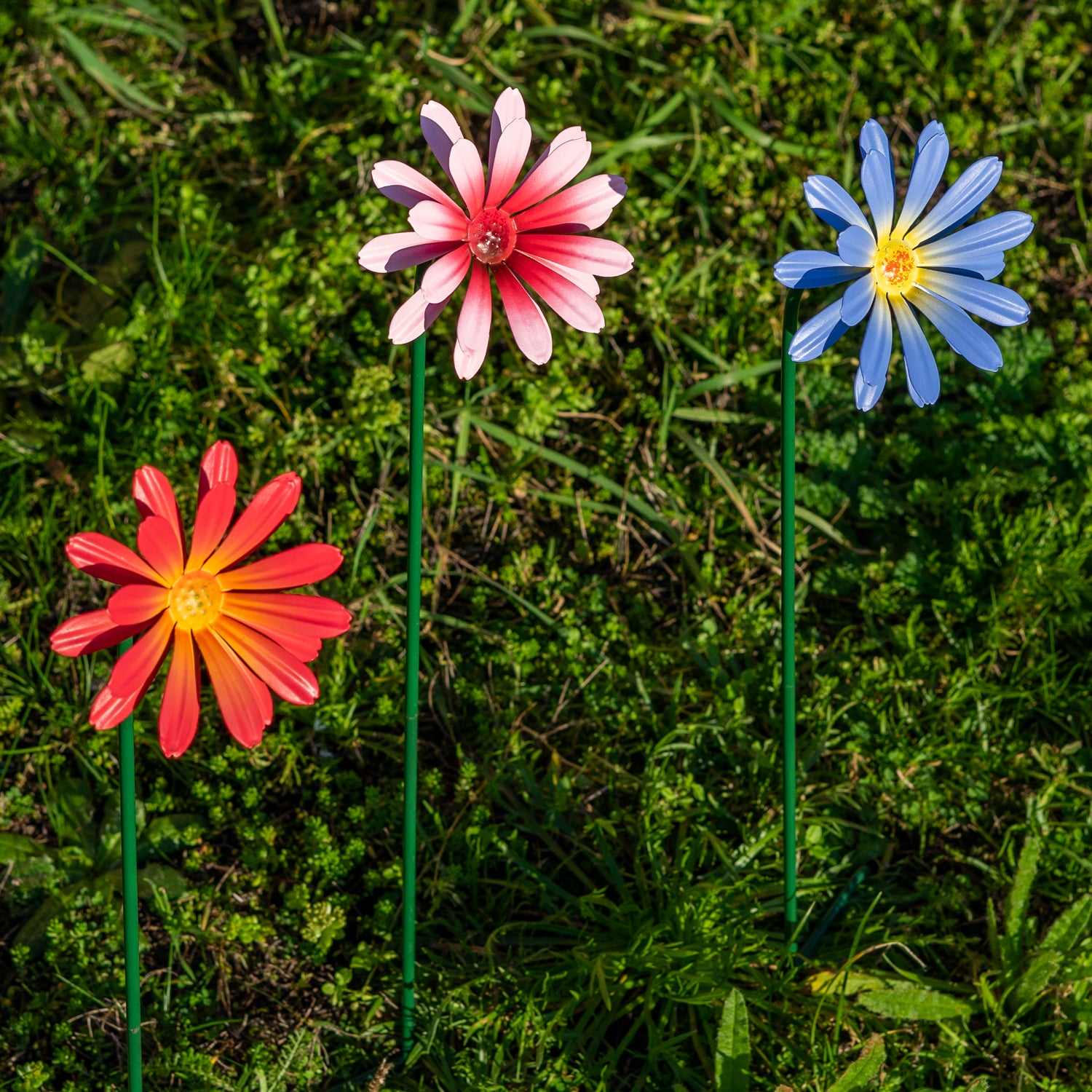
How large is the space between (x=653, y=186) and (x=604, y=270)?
1.80 metres

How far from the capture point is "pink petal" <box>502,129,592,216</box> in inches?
59.1

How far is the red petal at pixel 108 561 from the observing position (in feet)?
4.75

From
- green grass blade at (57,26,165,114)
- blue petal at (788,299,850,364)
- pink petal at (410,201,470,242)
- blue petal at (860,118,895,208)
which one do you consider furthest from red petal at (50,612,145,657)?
green grass blade at (57,26,165,114)

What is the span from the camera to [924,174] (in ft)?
5.24

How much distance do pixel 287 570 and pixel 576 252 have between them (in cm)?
62

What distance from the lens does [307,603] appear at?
1606mm

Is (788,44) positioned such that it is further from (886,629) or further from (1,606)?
(1,606)

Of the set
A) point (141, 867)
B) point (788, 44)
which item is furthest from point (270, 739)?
point (788, 44)

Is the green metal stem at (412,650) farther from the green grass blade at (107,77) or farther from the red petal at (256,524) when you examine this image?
the green grass blade at (107,77)

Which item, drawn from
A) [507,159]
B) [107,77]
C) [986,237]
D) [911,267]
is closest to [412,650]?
[507,159]

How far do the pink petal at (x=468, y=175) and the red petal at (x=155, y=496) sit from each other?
22.2 inches

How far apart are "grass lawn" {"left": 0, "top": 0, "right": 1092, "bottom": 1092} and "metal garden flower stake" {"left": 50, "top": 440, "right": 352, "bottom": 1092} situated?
2.40ft

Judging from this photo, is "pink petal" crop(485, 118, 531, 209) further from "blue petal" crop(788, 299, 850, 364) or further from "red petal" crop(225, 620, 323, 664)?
"red petal" crop(225, 620, 323, 664)

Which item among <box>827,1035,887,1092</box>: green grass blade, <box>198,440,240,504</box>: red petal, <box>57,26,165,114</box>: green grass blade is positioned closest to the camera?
<box>198,440,240,504</box>: red petal
